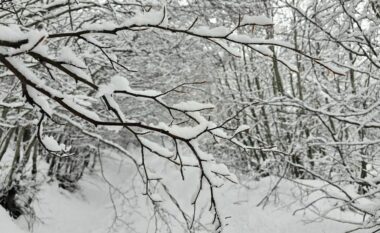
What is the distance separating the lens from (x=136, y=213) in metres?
11.6

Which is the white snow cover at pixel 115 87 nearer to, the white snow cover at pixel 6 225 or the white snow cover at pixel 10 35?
the white snow cover at pixel 10 35

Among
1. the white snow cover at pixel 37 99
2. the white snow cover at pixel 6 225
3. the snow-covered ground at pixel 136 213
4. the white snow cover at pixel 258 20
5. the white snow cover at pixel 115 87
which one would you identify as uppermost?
the snow-covered ground at pixel 136 213

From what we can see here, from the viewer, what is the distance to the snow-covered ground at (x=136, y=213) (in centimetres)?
678

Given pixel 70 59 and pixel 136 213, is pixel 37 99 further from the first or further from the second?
pixel 136 213

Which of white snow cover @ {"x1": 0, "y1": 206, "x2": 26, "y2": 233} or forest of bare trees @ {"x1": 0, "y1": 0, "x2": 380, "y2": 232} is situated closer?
forest of bare trees @ {"x1": 0, "y1": 0, "x2": 380, "y2": 232}

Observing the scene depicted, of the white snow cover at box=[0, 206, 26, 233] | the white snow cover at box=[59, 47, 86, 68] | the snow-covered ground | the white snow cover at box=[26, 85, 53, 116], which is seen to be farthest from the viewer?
the snow-covered ground

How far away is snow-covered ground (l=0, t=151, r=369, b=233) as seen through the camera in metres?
6.78

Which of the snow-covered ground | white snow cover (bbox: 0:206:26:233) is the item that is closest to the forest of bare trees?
the snow-covered ground

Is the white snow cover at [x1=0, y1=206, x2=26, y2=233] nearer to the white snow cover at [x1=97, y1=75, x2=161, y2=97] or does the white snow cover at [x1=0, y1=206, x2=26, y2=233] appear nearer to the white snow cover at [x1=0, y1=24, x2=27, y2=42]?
the white snow cover at [x1=97, y1=75, x2=161, y2=97]

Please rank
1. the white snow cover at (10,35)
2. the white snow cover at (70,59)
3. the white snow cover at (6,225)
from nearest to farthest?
the white snow cover at (10,35)
the white snow cover at (70,59)
the white snow cover at (6,225)

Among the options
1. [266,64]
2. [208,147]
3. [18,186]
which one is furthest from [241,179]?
[18,186]

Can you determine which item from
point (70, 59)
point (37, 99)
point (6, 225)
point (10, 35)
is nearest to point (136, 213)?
point (6, 225)

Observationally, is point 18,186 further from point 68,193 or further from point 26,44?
point 26,44

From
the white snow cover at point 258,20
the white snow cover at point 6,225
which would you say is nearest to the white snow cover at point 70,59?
the white snow cover at point 258,20
